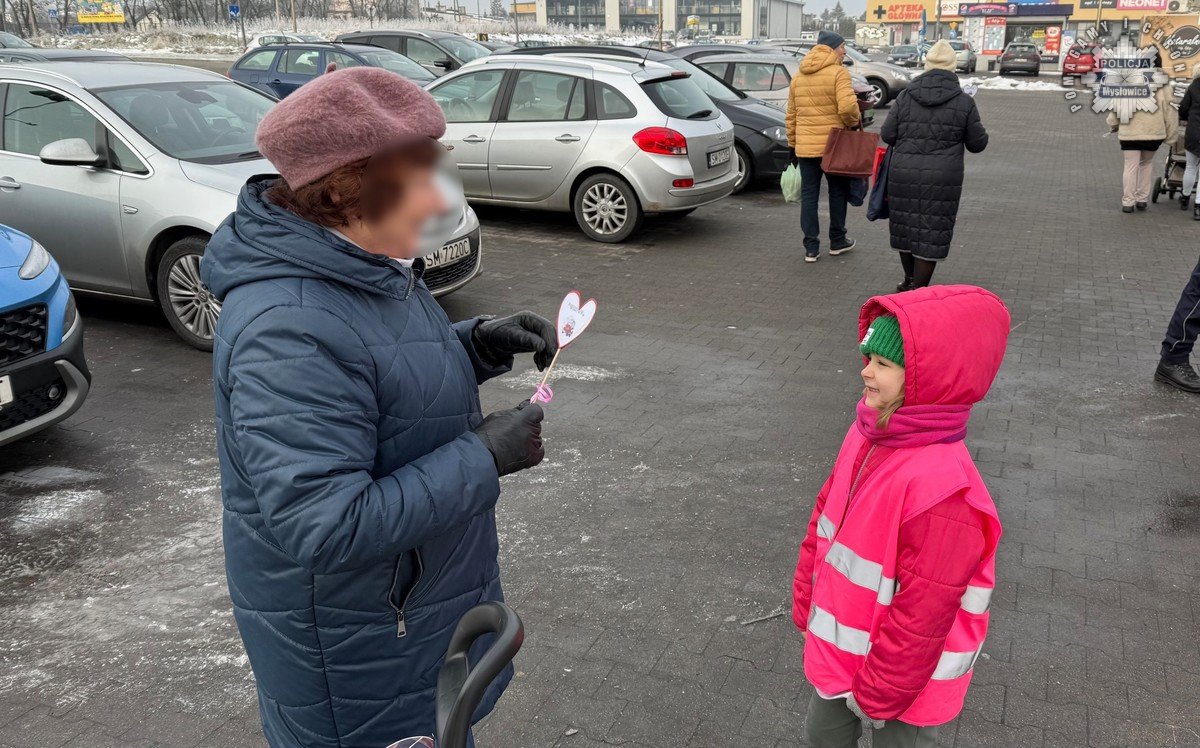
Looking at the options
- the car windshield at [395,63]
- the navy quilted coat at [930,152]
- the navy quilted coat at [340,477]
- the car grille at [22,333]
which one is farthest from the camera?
the car windshield at [395,63]

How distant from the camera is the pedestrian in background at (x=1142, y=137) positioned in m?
10.6

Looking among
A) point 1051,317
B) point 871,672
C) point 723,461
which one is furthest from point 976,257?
point 871,672

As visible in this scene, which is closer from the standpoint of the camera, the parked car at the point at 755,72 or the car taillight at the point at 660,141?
the car taillight at the point at 660,141

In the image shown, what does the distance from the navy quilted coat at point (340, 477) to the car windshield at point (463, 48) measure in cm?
1730

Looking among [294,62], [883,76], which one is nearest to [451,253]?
[294,62]

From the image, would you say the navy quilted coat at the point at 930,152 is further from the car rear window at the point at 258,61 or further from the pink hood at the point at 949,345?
the car rear window at the point at 258,61

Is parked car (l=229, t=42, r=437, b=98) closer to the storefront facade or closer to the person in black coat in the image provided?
the person in black coat

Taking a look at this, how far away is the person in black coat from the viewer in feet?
22.6

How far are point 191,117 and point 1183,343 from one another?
6.76 metres

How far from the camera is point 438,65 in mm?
17578

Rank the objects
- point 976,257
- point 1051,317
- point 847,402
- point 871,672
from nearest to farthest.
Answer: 1. point 871,672
2. point 847,402
3. point 1051,317
4. point 976,257

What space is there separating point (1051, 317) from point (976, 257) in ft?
6.97

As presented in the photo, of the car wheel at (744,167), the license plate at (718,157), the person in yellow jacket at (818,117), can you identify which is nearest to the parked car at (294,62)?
the car wheel at (744,167)

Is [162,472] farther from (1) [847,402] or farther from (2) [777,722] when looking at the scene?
(1) [847,402]
